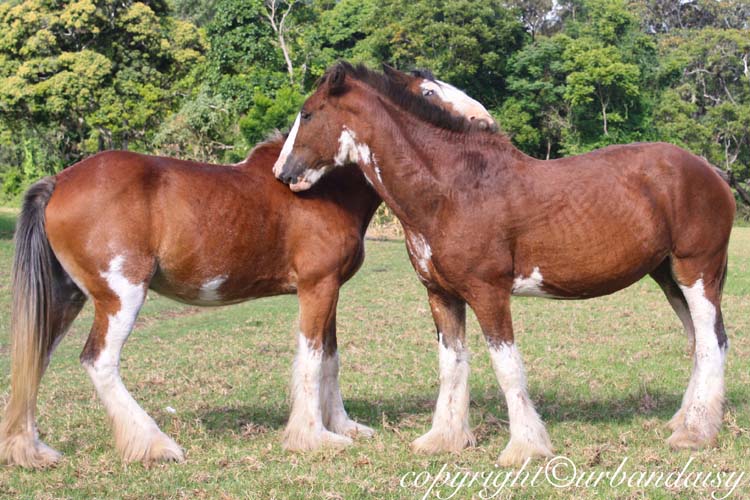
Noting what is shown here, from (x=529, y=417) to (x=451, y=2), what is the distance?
97.5 feet

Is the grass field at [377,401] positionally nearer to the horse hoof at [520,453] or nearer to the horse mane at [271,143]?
the horse hoof at [520,453]

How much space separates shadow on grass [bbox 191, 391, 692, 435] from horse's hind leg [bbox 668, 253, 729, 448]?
0.75m

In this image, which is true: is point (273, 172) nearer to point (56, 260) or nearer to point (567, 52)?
point (56, 260)

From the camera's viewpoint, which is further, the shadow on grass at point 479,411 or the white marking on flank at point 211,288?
the shadow on grass at point 479,411

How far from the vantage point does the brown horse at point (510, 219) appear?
5191mm

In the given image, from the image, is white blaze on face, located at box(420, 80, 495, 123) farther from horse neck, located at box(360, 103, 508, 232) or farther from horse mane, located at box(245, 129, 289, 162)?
horse mane, located at box(245, 129, 289, 162)

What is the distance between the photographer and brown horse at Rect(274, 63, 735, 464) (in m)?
5.19

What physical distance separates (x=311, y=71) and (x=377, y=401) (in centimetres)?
2777

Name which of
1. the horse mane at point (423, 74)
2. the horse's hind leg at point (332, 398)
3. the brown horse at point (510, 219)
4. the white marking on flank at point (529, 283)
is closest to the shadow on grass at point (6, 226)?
the horse mane at point (423, 74)

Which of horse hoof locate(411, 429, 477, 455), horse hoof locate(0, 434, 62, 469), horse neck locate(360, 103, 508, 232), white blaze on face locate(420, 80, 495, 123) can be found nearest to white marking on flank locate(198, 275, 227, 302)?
horse neck locate(360, 103, 508, 232)

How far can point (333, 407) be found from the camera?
19.7ft

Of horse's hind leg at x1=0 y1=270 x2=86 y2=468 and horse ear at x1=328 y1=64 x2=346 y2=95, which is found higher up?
horse ear at x1=328 y1=64 x2=346 y2=95

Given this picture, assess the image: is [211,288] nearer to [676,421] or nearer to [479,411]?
[479,411]

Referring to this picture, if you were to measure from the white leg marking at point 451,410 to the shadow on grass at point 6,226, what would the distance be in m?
19.9
